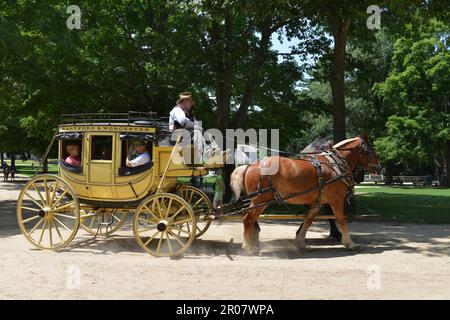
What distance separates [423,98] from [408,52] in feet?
12.6

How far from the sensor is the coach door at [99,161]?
1011 centimetres

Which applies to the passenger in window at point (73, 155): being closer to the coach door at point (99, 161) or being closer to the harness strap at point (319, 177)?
the coach door at point (99, 161)

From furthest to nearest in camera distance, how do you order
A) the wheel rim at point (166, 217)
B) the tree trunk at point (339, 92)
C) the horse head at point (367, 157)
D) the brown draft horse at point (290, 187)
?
the tree trunk at point (339, 92) → the horse head at point (367, 157) → the brown draft horse at point (290, 187) → the wheel rim at point (166, 217)

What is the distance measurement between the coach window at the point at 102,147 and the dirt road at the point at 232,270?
69.9 inches

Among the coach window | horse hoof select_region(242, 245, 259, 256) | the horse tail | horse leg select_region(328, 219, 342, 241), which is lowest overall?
horse hoof select_region(242, 245, 259, 256)

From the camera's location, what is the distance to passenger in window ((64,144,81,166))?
1047 cm

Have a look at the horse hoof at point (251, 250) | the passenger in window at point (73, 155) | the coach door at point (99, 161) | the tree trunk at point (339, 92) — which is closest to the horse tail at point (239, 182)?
the horse hoof at point (251, 250)

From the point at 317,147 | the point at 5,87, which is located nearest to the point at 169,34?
the point at 5,87

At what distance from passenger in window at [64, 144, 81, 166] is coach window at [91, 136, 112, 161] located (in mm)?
398

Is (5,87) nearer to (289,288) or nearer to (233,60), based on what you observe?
(233,60)

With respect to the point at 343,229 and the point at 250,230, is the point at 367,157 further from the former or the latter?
the point at 250,230

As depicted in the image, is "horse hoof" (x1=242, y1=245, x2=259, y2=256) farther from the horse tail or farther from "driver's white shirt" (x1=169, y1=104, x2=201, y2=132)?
"driver's white shirt" (x1=169, y1=104, x2=201, y2=132)

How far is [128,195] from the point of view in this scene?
1008cm

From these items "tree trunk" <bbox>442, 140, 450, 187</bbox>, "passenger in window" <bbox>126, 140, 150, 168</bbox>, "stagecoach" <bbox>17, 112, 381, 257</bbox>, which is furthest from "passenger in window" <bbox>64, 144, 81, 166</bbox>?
"tree trunk" <bbox>442, 140, 450, 187</bbox>
